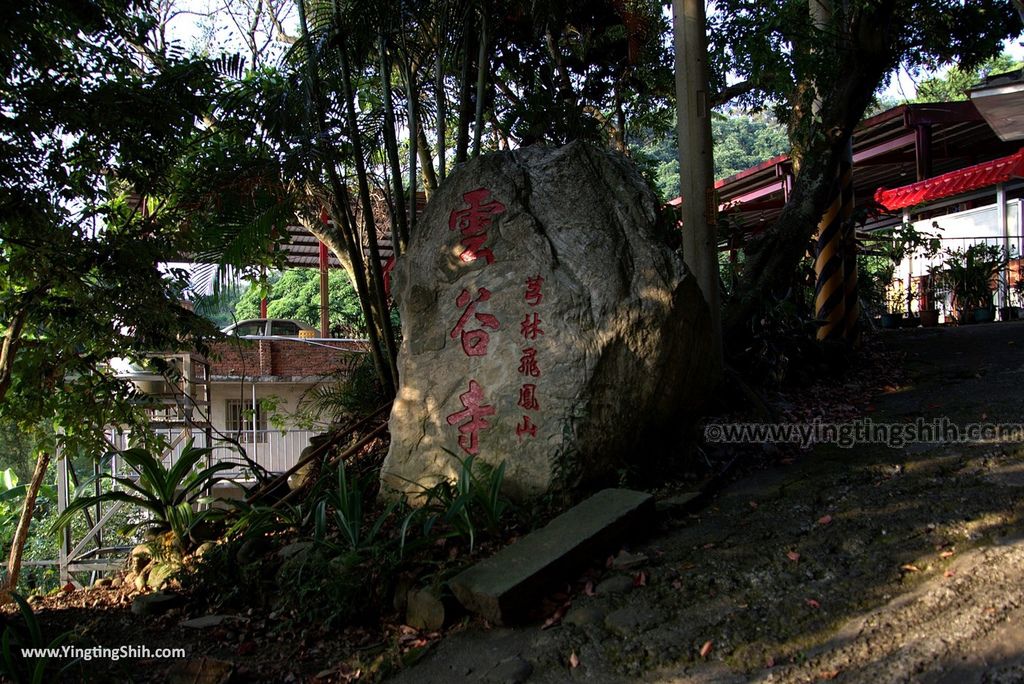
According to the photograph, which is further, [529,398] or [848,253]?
[848,253]

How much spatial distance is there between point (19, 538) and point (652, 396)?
8.06m

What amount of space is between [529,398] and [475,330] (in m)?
0.61

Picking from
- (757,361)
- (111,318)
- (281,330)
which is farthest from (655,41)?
(281,330)

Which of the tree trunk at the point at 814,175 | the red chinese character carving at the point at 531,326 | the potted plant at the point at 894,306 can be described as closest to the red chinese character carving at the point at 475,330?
the red chinese character carving at the point at 531,326

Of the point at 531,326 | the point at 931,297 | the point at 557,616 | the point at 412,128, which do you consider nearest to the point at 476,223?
the point at 531,326

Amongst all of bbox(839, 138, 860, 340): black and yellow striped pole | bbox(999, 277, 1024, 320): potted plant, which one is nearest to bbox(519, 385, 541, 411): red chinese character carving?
bbox(839, 138, 860, 340): black and yellow striped pole

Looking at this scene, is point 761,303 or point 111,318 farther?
point 761,303

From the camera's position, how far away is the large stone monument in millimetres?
4668

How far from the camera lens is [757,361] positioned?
267 inches

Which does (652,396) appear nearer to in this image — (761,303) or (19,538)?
(761,303)

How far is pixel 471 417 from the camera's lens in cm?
489

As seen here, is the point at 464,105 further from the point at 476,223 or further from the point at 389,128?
the point at 476,223

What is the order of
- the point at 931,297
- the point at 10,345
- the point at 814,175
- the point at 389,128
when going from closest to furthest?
the point at 10,345, the point at 389,128, the point at 814,175, the point at 931,297

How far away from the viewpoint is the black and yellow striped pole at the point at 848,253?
7969 millimetres
